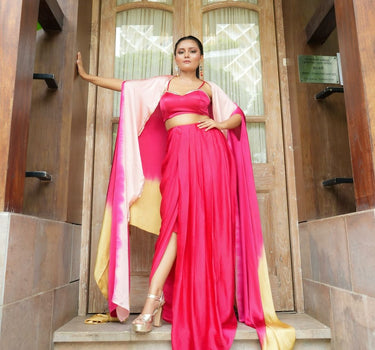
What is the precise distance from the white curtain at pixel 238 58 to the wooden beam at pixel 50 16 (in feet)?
3.08

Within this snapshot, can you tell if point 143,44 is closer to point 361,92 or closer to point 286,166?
point 286,166

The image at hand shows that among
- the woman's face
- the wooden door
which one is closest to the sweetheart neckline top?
the woman's face

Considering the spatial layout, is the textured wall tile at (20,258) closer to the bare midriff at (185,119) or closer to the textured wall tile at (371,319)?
the bare midriff at (185,119)

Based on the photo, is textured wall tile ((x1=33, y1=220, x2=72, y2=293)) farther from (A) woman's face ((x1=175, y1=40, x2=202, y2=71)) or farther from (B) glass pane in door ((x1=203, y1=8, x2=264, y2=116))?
(B) glass pane in door ((x1=203, y1=8, x2=264, y2=116))

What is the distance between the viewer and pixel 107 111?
2.29m

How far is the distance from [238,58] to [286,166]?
799 millimetres

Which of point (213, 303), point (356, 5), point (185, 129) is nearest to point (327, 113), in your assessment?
point (356, 5)

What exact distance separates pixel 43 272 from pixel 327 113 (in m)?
1.72

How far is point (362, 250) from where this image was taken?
1.42 meters

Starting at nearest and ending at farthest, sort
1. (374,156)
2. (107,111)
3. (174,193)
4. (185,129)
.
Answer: (374,156) < (174,193) < (185,129) < (107,111)

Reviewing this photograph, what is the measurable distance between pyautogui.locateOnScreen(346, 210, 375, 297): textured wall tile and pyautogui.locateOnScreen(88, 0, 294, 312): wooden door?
2.30ft

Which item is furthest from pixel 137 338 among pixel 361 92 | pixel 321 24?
pixel 321 24

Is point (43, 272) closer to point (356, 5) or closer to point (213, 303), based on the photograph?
point (213, 303)

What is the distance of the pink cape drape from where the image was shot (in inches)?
65.2
